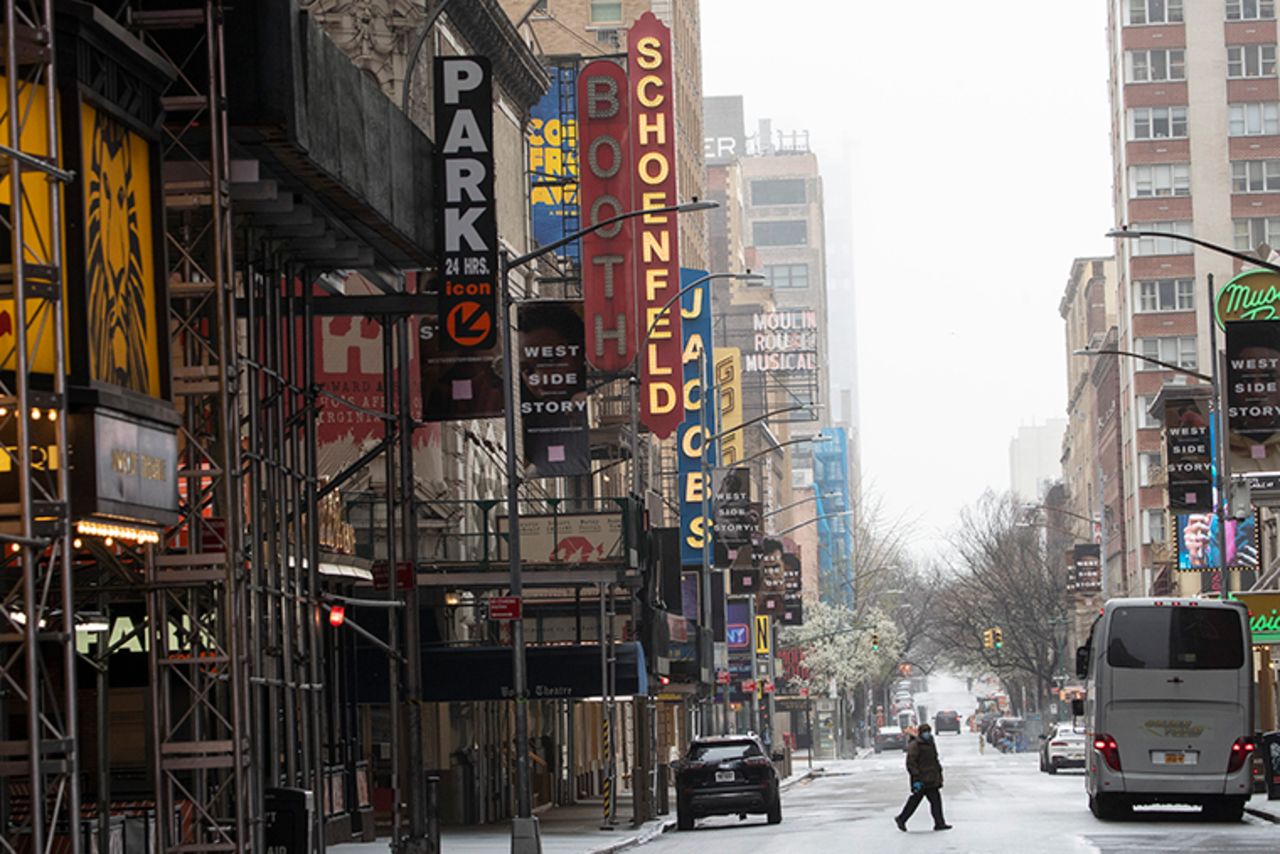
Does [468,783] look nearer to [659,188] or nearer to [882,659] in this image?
[659,188]

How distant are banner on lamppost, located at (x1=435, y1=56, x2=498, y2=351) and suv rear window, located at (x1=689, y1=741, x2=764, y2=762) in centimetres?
1377

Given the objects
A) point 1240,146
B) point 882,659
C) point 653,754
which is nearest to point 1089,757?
point 653,754

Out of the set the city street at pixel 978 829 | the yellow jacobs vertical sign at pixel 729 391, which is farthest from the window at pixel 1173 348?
the city street at pixel 978 829

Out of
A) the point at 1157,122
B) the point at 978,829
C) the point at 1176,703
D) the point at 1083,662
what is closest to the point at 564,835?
the point at 978,829

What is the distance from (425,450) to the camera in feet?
149

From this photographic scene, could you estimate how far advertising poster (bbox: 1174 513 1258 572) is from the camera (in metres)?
68.3

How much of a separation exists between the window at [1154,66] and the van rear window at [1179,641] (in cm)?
8531

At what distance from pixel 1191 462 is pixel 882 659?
100392 millimetres

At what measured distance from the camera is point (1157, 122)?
4685 inches

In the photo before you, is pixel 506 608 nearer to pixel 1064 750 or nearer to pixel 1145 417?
pixel 1064 750

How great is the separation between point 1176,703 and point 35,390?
74.3ft

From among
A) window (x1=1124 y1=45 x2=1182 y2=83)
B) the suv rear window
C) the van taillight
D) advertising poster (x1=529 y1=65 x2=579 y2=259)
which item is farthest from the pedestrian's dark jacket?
window (x1=1124 y1=45 x2=1182 y2=83)

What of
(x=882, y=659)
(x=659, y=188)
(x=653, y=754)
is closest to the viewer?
(x=653, y=754)

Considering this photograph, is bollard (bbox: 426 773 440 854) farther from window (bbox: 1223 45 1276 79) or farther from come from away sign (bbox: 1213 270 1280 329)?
window (bbox: 1223 45 1276 79)
